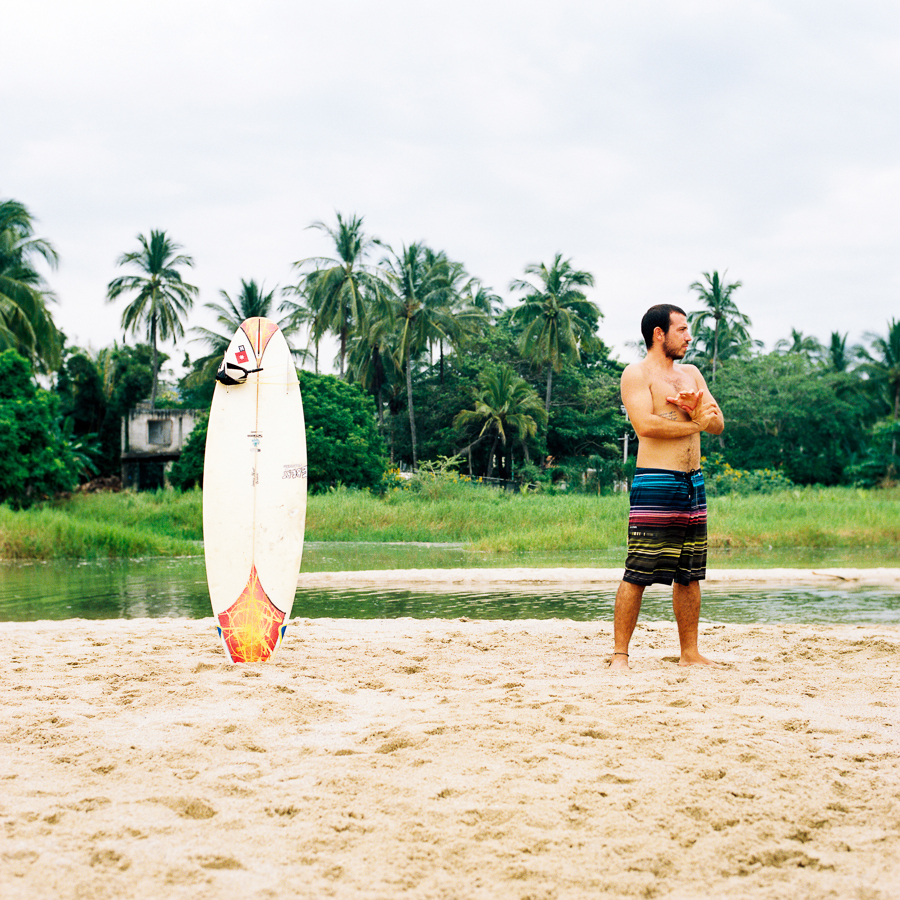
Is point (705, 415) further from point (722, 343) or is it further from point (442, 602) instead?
point (722, 343)

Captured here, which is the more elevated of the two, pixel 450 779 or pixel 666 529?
pixel 666 529

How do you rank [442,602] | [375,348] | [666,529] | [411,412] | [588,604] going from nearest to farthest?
[666,529] < [588,604] < [442,602] < [375,348] < [411,412]

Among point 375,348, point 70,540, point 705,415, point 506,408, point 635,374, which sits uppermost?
point 375,348

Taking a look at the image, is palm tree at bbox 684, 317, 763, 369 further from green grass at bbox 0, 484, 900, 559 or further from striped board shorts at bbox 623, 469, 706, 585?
striped board shorts at bbox 623, 469, 706, 585

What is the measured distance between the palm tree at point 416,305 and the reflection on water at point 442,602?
28.0 m

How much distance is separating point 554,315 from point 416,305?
6.75m

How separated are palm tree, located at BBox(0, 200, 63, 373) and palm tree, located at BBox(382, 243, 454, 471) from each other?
1404 cm

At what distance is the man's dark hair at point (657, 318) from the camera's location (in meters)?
4.64

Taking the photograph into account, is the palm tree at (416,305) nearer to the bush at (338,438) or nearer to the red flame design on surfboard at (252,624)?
the bush at (338,438)

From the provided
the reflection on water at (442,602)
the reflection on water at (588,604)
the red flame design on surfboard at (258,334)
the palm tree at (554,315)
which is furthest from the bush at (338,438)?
the red flame design on surfboard at (258,334)

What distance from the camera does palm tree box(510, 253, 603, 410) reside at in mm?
40812

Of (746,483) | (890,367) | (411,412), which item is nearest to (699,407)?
(746,483)

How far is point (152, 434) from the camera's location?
39.5 meters

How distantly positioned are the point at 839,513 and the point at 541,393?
25.3 meters
